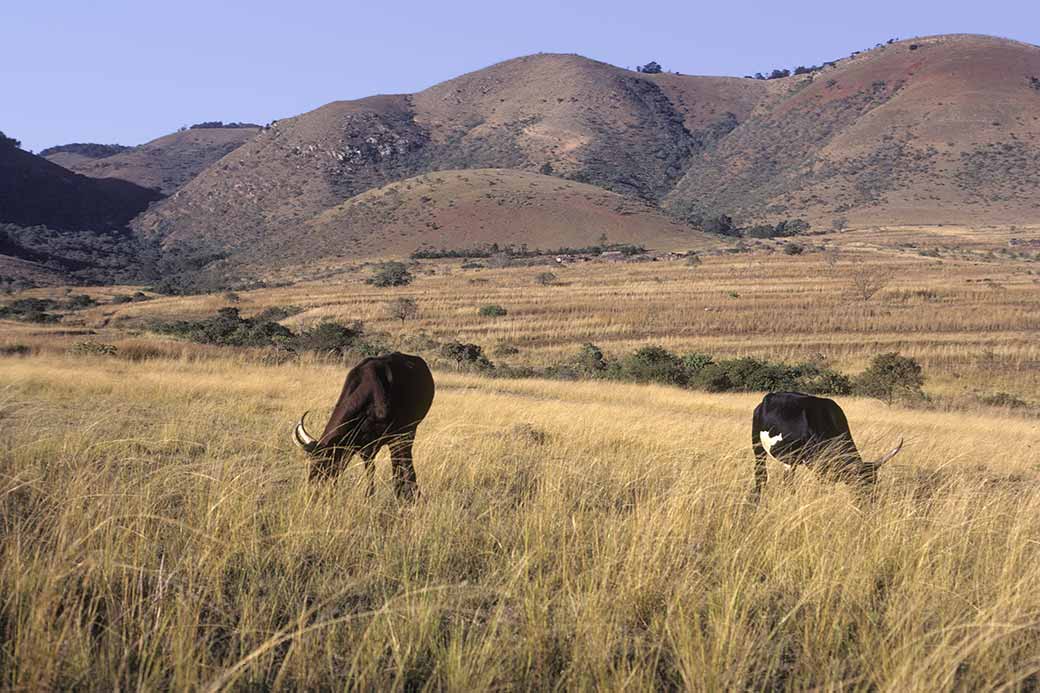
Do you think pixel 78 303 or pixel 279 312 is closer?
pixel 279 312

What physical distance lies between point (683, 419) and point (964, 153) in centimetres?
13487

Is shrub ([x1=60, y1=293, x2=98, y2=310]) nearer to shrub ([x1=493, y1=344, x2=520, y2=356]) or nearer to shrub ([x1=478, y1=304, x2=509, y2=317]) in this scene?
shrub ([x1=478, y1=304, x2=509, y2=317])

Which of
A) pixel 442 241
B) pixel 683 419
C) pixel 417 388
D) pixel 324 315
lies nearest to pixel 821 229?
pixel 442 241

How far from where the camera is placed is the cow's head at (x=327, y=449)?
6664 millimetres

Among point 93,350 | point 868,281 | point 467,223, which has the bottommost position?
point 868,281

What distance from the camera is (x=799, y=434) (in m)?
8.32

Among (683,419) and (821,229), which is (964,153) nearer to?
(821,229)

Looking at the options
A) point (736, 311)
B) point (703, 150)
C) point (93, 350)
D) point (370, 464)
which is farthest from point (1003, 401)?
point (703, 150)

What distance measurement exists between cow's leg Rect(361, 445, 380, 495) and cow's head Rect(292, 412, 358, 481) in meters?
0.11

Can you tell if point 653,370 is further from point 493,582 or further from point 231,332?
point 493,582

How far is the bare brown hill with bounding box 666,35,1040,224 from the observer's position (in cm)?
12200

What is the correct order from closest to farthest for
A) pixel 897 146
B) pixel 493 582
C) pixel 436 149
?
pixel 493 582, pixel 897 146, pixel 436 149

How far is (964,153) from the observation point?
13100 centimetres

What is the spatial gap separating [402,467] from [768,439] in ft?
12.2
